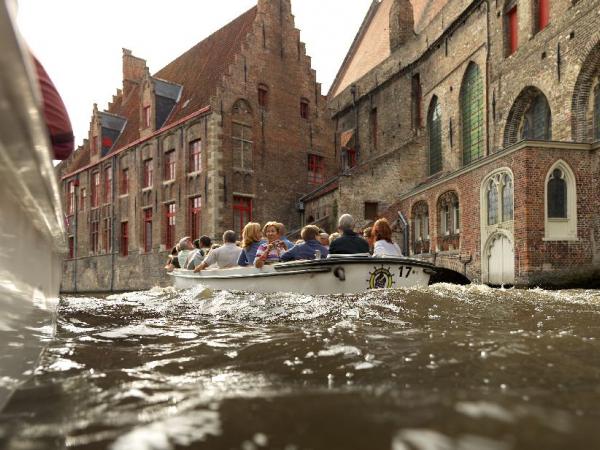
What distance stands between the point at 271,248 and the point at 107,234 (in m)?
18.0

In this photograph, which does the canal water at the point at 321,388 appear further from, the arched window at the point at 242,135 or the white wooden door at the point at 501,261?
the arched window at the point at 242,135

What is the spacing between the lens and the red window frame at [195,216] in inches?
720

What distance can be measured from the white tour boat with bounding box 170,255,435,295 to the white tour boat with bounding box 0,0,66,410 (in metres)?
4.19

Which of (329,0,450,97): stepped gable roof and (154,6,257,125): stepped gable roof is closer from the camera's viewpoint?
(154,6,257,125): stepped gable roof

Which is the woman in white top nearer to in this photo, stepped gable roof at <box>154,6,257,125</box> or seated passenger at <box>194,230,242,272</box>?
seated passenger at <box>194,230,242,272</box>

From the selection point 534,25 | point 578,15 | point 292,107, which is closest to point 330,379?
point 578,15

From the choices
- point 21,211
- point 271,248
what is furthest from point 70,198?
point 21,211

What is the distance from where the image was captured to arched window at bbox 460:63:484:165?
54.9ft

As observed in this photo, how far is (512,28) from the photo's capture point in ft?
50.1

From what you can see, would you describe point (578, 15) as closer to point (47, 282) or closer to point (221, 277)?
point (221, 277)

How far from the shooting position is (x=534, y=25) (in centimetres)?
1389

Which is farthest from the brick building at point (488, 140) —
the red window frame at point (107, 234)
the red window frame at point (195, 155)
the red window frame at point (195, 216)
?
the red window frame at point (107, 234)

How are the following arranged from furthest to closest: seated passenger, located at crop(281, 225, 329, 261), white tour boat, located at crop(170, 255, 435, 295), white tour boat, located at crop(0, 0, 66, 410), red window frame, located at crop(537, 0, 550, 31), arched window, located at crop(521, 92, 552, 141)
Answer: arched window, located at crop(521, 92, 552, 141), red window frame, located at crop(537, 0, 550, 31), seated passenger, located at crop(281, 225, 329, 261), white tour boat, located at crop(170, 255, 435, 295), white tour boat, located at crop(0, 0, 66, 410)

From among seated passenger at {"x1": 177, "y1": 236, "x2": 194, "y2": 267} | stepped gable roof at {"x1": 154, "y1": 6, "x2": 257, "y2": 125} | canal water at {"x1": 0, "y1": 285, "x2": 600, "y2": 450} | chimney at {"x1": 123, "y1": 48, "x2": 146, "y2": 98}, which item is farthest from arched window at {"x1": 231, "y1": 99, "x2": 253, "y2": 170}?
canal water at {"x1": 0, "y1": 285, "x2": 600, "y2": 450}
